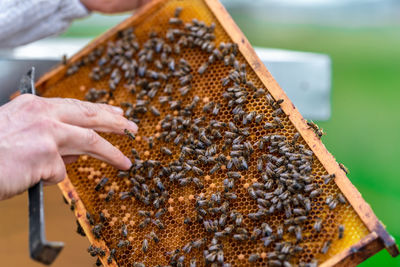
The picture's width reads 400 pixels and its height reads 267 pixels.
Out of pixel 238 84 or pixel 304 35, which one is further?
pixel 304 35

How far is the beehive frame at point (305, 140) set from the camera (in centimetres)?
259

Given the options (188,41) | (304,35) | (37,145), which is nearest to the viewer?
(37,145)

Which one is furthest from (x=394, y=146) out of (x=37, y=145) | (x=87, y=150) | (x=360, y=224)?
(x=37, y=145)

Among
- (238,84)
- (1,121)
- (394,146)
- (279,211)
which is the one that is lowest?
(394,146)

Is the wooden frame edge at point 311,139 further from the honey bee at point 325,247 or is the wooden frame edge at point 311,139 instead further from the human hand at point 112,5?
the human hand at point 112,5

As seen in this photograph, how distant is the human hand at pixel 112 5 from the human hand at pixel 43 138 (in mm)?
1614

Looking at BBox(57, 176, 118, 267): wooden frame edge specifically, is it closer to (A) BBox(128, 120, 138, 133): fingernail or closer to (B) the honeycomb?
(B) the honeycomb

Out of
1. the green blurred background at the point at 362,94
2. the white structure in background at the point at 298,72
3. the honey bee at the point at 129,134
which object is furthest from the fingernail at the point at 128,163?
the green blurred background at the point at 362,94

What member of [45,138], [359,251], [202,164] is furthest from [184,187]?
[359,251]

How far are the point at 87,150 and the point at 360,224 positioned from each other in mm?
2122

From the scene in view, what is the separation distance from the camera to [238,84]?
10.7 ft

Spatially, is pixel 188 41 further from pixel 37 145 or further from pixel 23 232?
pixel 23 232

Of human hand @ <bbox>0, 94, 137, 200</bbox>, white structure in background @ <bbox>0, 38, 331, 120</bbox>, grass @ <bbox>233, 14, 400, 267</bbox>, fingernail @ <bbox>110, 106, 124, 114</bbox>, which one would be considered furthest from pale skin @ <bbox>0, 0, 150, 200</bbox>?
grass @ <bbox>233, 14, 400, 267</bbox>

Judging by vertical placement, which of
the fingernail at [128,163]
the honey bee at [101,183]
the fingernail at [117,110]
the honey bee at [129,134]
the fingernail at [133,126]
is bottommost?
the honey bee at [101,183]
